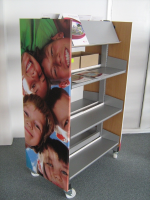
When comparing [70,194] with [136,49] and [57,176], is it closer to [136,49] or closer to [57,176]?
[57,176]

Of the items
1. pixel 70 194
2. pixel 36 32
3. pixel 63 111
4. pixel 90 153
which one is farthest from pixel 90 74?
pixel 70 194

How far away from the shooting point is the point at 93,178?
93.9 inches

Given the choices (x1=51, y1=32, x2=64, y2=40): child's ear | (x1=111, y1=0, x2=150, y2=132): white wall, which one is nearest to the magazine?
(x1=51, y1=32, x2=64, y2=40): child's ear

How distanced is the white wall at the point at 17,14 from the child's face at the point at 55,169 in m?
1.02

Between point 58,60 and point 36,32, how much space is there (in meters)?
0.35

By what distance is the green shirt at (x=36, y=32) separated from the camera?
5.76ft

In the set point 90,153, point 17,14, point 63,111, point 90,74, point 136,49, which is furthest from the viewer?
point 136,49

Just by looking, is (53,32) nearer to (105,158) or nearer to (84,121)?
(84,121)

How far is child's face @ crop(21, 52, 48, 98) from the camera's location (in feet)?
6.31

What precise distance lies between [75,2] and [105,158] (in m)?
2.06

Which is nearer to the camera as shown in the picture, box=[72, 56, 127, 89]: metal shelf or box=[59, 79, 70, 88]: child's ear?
box=[59, 79, 70, 88]: child's ear

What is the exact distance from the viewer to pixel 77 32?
1.85 metres

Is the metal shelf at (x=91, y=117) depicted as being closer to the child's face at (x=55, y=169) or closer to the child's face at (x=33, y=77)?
the child's face at (x=55, y=169)

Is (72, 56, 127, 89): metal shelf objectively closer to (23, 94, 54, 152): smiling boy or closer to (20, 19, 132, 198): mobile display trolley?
(20, 19, 132, 198): mobile display trolley
